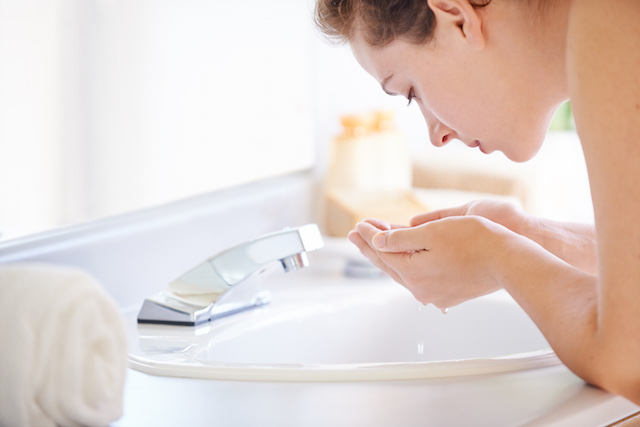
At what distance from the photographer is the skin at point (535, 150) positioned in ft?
2.27

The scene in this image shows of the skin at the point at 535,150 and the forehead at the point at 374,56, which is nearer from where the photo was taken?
the skin at the point at 535,150

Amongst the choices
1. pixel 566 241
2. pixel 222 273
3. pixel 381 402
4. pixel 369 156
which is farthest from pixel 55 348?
pixel 369 156

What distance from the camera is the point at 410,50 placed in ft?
2.82

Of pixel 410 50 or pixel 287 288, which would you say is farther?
pixel 287 288

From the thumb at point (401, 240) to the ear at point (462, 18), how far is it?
0.20m

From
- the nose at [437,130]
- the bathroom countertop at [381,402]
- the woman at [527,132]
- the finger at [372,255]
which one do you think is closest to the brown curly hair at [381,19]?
the woman at [527,132]

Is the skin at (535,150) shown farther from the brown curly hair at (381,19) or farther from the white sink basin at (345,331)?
the white sink basin at (345,331)

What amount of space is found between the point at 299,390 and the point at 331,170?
0.79 meters

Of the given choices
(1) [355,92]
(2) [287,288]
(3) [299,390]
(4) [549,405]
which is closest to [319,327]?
(2) [287,288]

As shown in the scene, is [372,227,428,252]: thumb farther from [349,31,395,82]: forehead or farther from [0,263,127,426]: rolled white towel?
[0,263,127,426]: rolled white towel

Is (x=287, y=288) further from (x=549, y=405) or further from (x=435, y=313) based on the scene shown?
(x=549, y=405)

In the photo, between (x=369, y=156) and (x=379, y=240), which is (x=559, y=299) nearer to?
(x=379, y=240)

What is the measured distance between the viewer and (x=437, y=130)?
95cm

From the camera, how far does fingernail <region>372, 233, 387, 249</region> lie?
874mm
